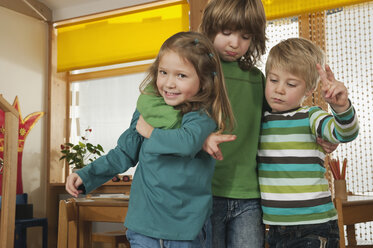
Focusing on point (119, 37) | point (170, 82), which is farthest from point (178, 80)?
point (119, 37)

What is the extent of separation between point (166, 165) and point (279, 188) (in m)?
0.34

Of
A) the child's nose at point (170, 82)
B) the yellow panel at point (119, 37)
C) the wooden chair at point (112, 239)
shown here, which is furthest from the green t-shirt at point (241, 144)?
the yellow panel at point (119, 37)

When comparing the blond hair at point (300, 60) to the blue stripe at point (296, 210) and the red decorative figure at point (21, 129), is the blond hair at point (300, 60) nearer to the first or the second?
the blue stripe at point (296, 210)

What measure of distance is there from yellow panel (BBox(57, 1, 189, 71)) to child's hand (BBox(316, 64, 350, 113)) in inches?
128

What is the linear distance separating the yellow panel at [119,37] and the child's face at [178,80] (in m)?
Answer: 3.21

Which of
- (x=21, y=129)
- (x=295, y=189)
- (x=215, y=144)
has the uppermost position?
(x=21, y=129)

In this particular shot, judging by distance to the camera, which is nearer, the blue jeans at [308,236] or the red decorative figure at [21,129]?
the blue jeans at [308,236]

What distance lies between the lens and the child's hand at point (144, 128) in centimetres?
105

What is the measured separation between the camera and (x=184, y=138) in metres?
0.94

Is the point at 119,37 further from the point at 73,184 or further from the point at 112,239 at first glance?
the point at 73,184

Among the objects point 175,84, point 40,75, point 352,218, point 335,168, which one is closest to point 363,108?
point 335,168

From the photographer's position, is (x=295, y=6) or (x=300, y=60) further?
(x=295, y=6)

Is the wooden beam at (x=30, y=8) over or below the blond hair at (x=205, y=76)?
over

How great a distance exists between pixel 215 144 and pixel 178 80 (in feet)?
0.61
